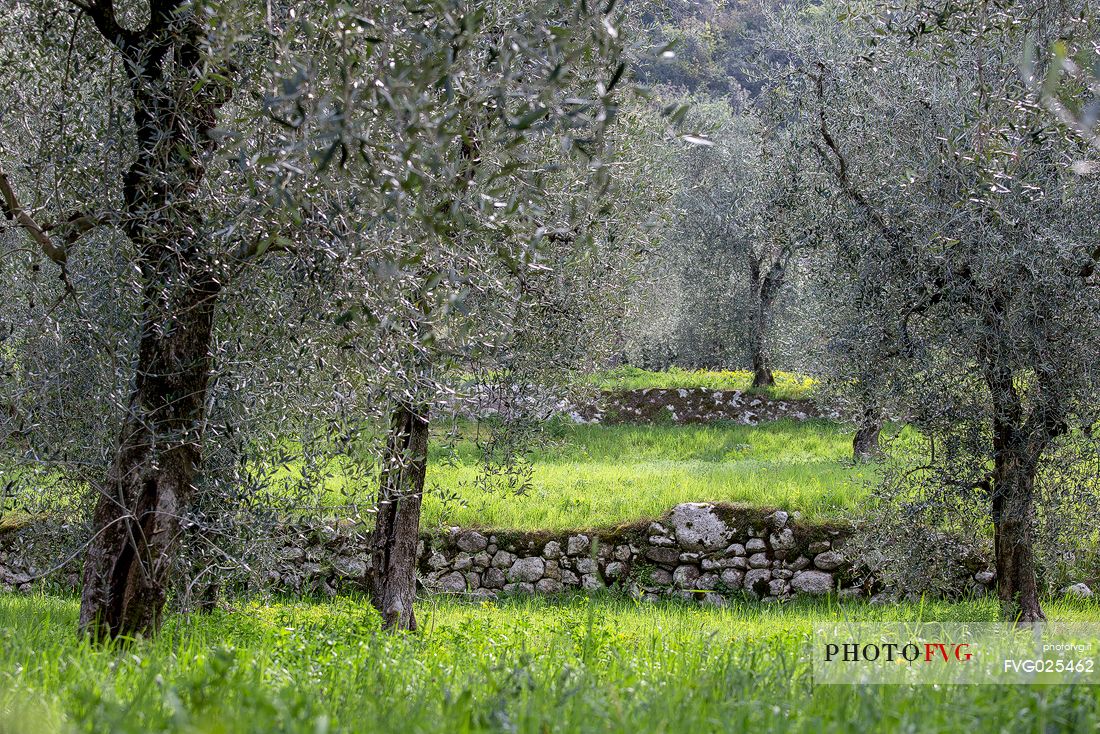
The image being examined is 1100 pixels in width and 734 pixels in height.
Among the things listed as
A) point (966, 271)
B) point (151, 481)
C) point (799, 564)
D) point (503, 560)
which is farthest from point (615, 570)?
point (151, 481)

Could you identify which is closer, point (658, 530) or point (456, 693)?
point (456, 693)

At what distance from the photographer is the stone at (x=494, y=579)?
1295cm

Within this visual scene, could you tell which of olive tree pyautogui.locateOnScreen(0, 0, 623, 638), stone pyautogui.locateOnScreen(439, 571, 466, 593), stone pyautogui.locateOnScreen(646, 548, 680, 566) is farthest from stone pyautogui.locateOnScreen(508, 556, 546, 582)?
olive tree pyautogui.locateOnScreen(0, 0, 623, 638)

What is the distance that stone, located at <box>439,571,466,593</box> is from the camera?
12.9m

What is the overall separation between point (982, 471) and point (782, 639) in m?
3.94

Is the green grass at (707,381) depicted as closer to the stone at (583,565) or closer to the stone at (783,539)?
the stone at (583,565)

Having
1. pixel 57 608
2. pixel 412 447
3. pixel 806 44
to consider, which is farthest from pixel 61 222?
pixel 806 44

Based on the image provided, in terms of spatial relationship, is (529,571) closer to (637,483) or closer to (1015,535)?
(637,483)

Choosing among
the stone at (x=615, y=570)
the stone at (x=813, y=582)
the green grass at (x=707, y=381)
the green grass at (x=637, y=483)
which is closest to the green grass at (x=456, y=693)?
the green grass at (x=637, y=483)

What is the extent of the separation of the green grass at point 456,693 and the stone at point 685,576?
22.7 feet

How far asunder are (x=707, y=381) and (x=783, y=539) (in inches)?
458

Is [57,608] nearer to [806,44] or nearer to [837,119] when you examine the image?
[837,119]

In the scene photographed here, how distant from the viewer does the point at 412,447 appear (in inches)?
347

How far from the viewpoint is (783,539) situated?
484 inches
